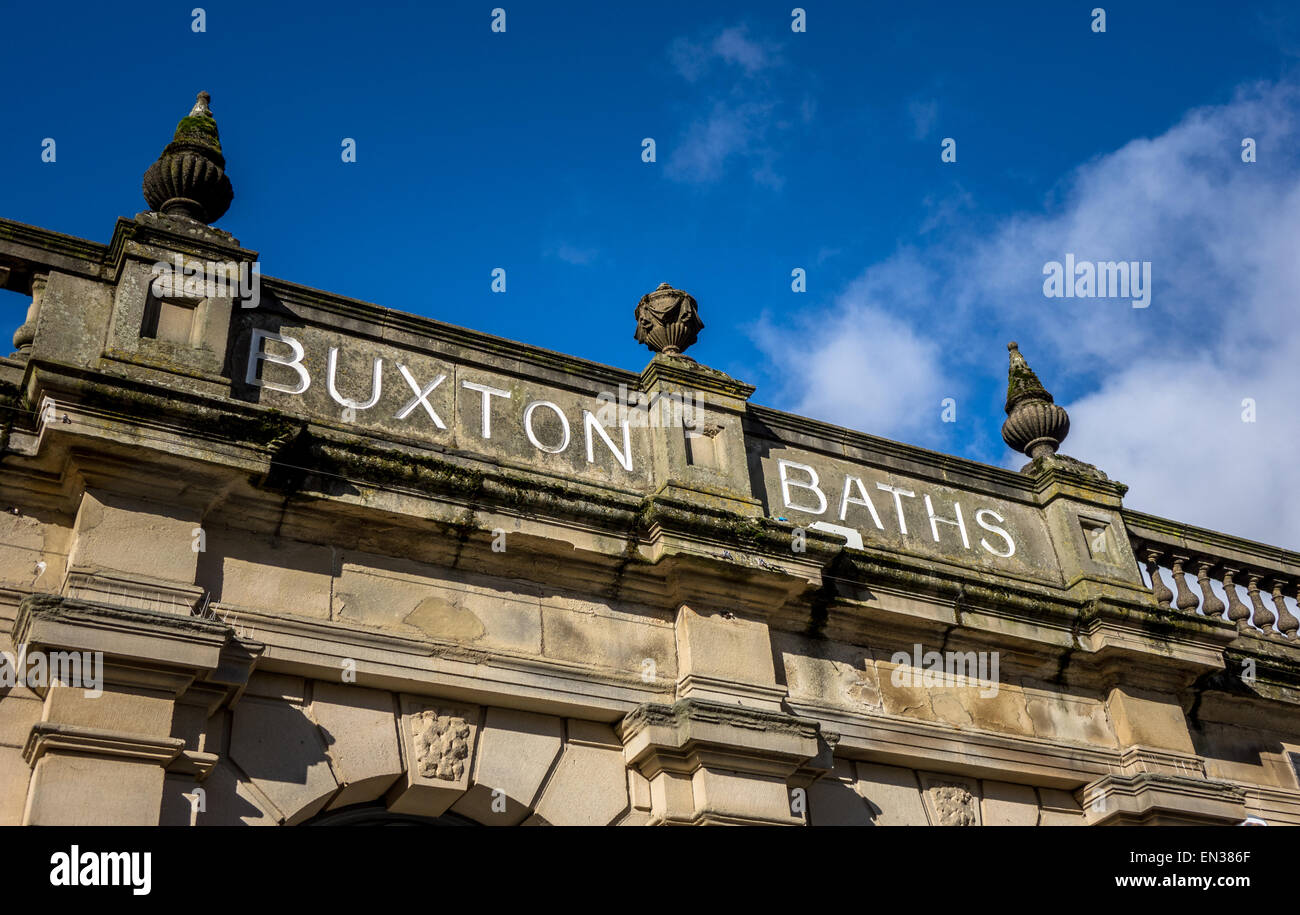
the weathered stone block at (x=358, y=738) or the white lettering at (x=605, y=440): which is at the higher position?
the white lettering at (x=605, y=440)

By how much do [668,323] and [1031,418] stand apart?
136 inches

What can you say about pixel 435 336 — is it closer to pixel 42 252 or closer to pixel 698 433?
pixel 698 433

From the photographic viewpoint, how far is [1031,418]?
37.0 ft

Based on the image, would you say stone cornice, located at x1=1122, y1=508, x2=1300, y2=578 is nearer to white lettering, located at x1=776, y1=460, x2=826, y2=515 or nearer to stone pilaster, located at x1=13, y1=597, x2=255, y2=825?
white lettering, located at x1=776, y1=460, x2=826, y2=515

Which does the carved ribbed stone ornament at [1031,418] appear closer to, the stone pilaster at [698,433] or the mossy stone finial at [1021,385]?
the mossy stone finial at [1021,385]

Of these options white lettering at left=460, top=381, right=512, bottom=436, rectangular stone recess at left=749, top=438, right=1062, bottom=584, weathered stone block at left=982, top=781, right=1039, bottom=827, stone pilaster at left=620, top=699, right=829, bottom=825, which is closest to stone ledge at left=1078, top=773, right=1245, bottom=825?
weathered stone block at left=982, top=781, right=1039, bottom=827

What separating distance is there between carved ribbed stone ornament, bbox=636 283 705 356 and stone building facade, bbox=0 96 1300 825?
3 cm

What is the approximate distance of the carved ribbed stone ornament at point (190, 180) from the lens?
8.55 meters

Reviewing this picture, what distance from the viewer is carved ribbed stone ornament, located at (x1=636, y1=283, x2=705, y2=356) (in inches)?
392

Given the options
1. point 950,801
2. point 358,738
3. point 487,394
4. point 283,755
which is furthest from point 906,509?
point 283,755

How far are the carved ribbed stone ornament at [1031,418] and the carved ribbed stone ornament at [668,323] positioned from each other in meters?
3.14

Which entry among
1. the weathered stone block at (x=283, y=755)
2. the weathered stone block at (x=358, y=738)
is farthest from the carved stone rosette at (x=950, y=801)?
the weathered stone block at (x=283, y=755)
